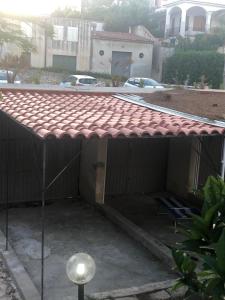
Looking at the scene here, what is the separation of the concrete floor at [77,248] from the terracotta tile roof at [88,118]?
2.34m

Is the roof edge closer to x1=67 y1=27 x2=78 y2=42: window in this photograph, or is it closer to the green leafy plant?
the green leafy plant

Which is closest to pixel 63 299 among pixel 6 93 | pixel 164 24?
pixel 6 93

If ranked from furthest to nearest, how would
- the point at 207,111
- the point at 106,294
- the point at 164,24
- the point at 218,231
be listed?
1. the point at 164,24
2. the point at 207,111
3. the point at 106,294
4. the point at 218,231

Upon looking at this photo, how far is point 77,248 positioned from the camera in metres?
8.99

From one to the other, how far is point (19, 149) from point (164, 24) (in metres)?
47.8

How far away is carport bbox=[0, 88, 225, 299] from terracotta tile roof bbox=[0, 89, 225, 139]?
0.07 ft

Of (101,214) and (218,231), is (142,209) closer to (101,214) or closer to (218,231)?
(101,214)

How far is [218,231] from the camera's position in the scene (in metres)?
5.09

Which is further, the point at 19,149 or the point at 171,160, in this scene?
the point at 171,160

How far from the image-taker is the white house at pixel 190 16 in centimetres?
5203

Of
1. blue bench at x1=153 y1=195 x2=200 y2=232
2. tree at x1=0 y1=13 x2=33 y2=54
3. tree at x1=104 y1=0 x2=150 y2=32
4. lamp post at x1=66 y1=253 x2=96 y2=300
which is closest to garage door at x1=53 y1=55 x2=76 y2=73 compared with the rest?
tree at x1=104 y1=0 x2=150 y2=32

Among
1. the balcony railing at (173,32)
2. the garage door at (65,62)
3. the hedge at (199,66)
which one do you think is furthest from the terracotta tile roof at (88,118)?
the balcony railing at (173,32)

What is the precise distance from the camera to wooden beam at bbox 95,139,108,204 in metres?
11.1

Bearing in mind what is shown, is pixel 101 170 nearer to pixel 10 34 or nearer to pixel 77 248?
pixel 77 248
